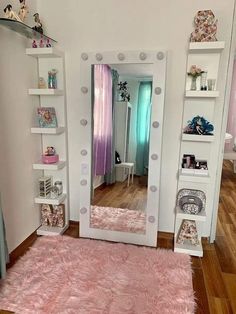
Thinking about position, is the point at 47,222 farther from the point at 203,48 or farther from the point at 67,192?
the point at 203,48

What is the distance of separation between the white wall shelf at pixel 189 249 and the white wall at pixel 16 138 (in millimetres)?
1466

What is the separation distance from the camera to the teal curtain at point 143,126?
2.24 m

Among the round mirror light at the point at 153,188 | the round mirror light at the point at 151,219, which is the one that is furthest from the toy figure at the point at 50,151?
the round mirror light at the point at 151,219

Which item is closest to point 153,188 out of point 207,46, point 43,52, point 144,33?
point 207,46

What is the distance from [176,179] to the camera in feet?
8.14

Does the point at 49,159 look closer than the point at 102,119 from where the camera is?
No

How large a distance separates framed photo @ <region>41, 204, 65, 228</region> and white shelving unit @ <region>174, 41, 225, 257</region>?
116 centimetres

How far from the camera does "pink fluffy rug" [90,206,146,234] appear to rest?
2455mm

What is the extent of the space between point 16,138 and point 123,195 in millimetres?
1117

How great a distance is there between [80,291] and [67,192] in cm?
111

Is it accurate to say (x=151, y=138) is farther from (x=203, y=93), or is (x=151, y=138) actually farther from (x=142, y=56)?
(x=142, y=56)

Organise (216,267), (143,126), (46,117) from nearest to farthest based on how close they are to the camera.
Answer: (216,267)
(143,126)
(46,117)

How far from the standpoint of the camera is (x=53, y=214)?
262cm

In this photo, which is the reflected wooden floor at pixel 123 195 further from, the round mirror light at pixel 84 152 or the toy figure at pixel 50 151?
the toy figure at pixel 50 151
